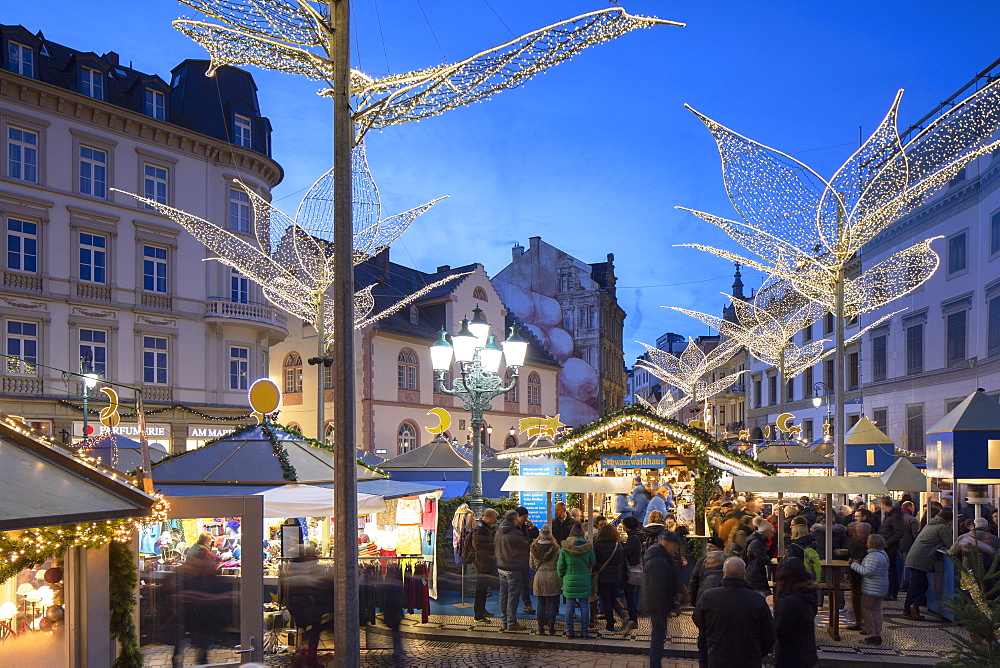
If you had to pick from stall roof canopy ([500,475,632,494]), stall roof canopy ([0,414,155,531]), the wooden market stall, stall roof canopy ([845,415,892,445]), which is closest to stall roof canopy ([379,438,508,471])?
the wooden market stall

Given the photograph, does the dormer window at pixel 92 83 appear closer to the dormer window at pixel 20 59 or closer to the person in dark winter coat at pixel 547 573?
the dormer window at pixel 20 59

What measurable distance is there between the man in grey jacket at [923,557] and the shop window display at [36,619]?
11587 mm

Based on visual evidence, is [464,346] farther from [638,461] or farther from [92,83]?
[92,83]

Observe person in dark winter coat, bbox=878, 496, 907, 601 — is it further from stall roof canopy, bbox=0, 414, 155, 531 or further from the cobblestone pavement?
stall roof canopy, bbox=0, 414, 155, 531

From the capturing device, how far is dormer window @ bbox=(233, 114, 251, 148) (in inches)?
1372

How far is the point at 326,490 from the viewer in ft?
36.9

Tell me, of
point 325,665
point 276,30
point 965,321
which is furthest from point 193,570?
point 965,321

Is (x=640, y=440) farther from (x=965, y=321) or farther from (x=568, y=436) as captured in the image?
(x=965, y=321)

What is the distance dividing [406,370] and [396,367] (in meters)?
0.99

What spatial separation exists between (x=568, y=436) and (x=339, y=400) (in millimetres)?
12913

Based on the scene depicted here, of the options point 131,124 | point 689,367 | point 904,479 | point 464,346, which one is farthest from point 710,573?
point 689,367

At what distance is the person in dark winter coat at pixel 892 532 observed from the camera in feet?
46.0

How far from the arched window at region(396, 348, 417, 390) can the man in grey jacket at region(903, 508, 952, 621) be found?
3183 cm

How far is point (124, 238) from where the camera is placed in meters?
31.0
